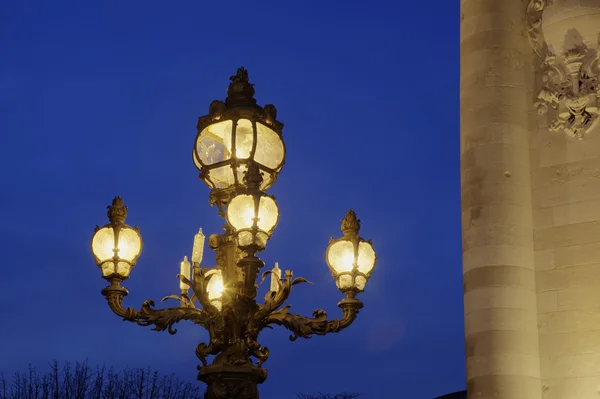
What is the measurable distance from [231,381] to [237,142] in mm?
2826

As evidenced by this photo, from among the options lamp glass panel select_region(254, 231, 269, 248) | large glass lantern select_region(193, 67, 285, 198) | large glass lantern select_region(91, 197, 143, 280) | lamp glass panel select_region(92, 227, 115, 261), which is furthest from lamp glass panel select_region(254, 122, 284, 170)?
lamp glass panel select_region(92, 227, 115, 261)

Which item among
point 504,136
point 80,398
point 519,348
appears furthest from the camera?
point 80,398

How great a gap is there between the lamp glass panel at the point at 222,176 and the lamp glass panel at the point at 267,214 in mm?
897

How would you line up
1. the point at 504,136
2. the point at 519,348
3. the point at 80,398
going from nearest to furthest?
the point at 519,348, the point at 504,136, the point at 80,398

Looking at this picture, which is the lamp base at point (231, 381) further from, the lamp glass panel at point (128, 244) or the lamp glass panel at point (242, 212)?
the lamp glass panel at point (128, 244)

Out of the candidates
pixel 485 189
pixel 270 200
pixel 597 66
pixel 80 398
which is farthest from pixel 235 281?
pixel 80 398

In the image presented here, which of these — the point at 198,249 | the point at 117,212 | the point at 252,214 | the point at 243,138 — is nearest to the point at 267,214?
the point at 252,214

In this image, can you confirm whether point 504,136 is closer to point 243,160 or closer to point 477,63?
point 477,63

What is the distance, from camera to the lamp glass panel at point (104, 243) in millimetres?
12688

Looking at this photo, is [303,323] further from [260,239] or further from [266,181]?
[266,181]

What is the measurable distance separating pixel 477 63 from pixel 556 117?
119cm

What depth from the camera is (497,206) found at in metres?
12.6

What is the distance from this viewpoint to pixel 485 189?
1274cm

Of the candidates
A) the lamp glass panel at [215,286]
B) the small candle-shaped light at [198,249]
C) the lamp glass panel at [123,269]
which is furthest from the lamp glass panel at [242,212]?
the lamp glass panel at [123,269]
